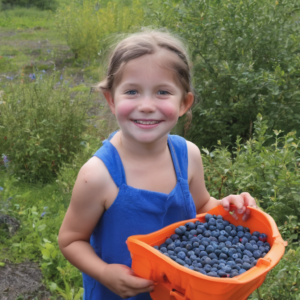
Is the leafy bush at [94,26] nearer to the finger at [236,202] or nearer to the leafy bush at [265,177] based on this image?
the leafy bush at [265,177]

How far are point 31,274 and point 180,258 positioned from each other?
1.57 metres

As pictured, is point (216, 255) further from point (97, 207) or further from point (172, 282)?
point (97, 207)

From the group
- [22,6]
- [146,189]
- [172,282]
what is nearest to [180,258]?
[172,282]

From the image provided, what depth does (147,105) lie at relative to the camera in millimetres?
1323

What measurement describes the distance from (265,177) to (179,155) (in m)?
1.13

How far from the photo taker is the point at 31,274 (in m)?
2.39

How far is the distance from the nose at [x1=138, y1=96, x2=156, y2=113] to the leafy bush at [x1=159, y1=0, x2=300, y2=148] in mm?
1777

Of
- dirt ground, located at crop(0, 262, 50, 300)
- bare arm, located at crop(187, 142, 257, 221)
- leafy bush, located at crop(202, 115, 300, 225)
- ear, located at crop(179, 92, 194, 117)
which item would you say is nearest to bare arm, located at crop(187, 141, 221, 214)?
bare arm, located at crop(187, 142, 257, 221)

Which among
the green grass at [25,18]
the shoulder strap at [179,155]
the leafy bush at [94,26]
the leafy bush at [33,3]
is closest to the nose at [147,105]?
the shoulder strap at [179,155]

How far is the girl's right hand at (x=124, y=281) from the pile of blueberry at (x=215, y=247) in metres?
0.11

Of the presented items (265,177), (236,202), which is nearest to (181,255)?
(236,202)

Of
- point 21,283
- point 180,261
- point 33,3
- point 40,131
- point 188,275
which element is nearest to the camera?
point 188,275

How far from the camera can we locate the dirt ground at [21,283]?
2.23 metres

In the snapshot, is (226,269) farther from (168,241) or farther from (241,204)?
(241,204)
